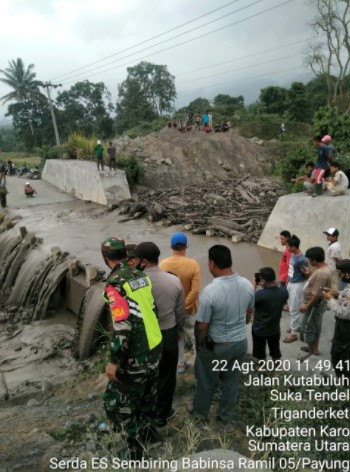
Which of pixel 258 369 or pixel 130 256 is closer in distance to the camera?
pixel 130 256

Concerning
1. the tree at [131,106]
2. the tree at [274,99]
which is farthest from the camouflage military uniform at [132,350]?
the tree at [131,106]

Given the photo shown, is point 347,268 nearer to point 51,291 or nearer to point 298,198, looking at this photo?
point 298,198

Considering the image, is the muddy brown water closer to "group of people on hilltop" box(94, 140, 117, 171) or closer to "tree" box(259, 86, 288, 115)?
"group of people on hilltop" box(94, 140, 117, 171)

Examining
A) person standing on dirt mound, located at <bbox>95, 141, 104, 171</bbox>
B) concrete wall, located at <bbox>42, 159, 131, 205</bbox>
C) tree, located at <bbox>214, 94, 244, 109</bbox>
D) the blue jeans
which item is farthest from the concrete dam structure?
tree, located at <bbox>214, 94, 244, 109</bbox>

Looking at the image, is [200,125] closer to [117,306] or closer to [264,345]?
[264,345]

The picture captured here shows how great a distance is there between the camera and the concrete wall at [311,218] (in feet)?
25.8

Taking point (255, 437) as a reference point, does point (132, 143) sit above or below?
above

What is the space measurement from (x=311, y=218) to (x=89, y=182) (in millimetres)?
11134

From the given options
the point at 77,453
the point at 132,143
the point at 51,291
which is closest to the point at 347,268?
the point at 77,453

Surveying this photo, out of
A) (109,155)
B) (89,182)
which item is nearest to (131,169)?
(109,155)

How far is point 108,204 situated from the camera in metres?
15.5

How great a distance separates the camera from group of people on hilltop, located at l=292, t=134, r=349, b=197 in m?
7.90

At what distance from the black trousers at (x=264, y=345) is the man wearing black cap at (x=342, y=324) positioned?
0.67 m

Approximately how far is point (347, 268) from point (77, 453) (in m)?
3.26
